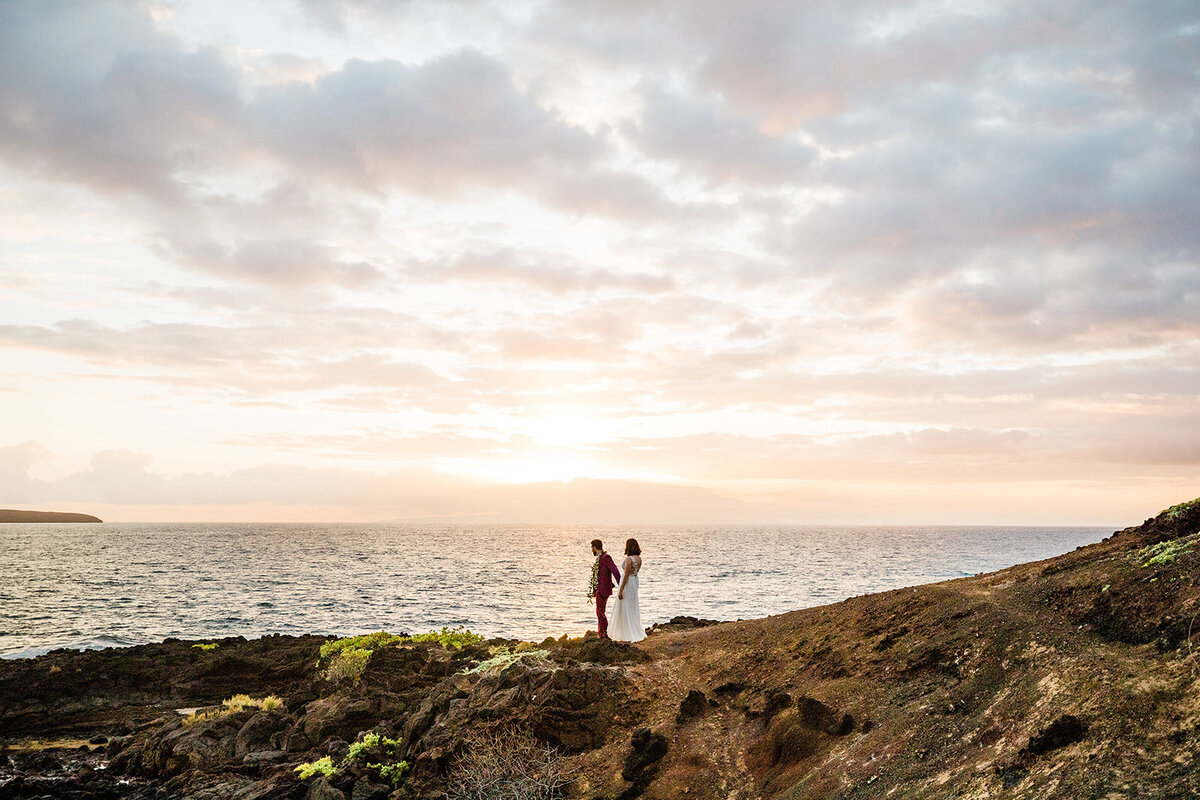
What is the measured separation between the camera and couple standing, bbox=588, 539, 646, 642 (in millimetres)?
18156

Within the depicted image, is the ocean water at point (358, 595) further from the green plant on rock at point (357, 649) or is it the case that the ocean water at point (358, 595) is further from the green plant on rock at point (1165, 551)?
the green plant on rock at point (1165, 551)

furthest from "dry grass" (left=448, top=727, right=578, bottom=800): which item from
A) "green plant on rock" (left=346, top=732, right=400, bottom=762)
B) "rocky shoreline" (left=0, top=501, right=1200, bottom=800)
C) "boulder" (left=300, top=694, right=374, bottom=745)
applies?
"boulder" (left=300, top=694, right=374, bottom=745)

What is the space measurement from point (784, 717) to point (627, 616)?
7.67 m

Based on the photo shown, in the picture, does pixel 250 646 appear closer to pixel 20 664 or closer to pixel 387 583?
pixel 20 664

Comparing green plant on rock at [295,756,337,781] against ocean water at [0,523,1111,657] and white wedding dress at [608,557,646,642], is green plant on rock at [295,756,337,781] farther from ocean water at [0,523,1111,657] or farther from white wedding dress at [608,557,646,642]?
ocean water at [0,523,1111,657]

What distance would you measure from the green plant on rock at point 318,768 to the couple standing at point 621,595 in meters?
7.17

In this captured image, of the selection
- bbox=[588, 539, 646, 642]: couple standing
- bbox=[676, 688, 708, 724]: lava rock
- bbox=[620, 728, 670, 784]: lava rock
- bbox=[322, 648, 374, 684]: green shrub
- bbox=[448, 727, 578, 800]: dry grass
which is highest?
bbox=[588, 539, 646, 642]: couple standing

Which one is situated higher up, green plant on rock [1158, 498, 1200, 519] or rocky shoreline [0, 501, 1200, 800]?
green plant on rock [1158, 498, 1200, 519]

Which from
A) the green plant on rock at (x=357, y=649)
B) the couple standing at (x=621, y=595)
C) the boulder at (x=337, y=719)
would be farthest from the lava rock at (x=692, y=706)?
the green plant on rock at (x=357, y=649)

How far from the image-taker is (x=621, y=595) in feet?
60.2

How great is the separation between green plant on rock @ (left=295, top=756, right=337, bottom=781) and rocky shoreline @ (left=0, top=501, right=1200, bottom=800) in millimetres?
59

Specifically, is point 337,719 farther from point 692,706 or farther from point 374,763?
point 692,706

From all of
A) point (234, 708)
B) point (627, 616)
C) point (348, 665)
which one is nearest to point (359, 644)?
point (348, 665)

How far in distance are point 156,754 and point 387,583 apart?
5347 centimetres
